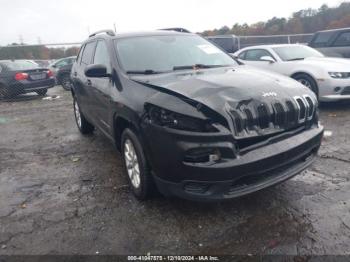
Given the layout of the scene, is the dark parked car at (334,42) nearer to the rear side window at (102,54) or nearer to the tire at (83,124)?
the tire at (83,124)

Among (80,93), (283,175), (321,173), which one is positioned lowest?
(321,173)

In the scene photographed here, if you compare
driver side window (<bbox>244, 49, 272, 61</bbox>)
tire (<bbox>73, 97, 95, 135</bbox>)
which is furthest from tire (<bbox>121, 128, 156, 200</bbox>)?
driver side window (<bbox>244, 49, 272, 61</bbox>)

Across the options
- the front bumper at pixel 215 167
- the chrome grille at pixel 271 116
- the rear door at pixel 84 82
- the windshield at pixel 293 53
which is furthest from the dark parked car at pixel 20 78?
the chrome grille at pixel 271 116

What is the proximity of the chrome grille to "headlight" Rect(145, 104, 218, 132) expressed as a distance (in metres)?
0.25

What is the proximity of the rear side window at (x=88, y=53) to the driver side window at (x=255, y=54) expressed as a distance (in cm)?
464

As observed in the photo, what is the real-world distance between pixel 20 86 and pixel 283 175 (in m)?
11.2

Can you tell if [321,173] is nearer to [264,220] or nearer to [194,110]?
[264,220]

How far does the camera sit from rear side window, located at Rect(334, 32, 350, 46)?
32.8 ft

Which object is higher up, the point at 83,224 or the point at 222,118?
the point at 222,118

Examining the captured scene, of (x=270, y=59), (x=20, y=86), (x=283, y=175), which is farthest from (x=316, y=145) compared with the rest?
(x=20, y=86)

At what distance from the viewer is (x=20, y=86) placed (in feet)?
38.9

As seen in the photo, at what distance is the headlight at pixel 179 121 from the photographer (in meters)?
2.75

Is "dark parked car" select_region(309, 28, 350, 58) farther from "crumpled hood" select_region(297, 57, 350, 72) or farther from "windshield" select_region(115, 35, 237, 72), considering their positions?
"windshield" select_region(115, 35, 237, 72)

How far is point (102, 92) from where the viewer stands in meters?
4.22
